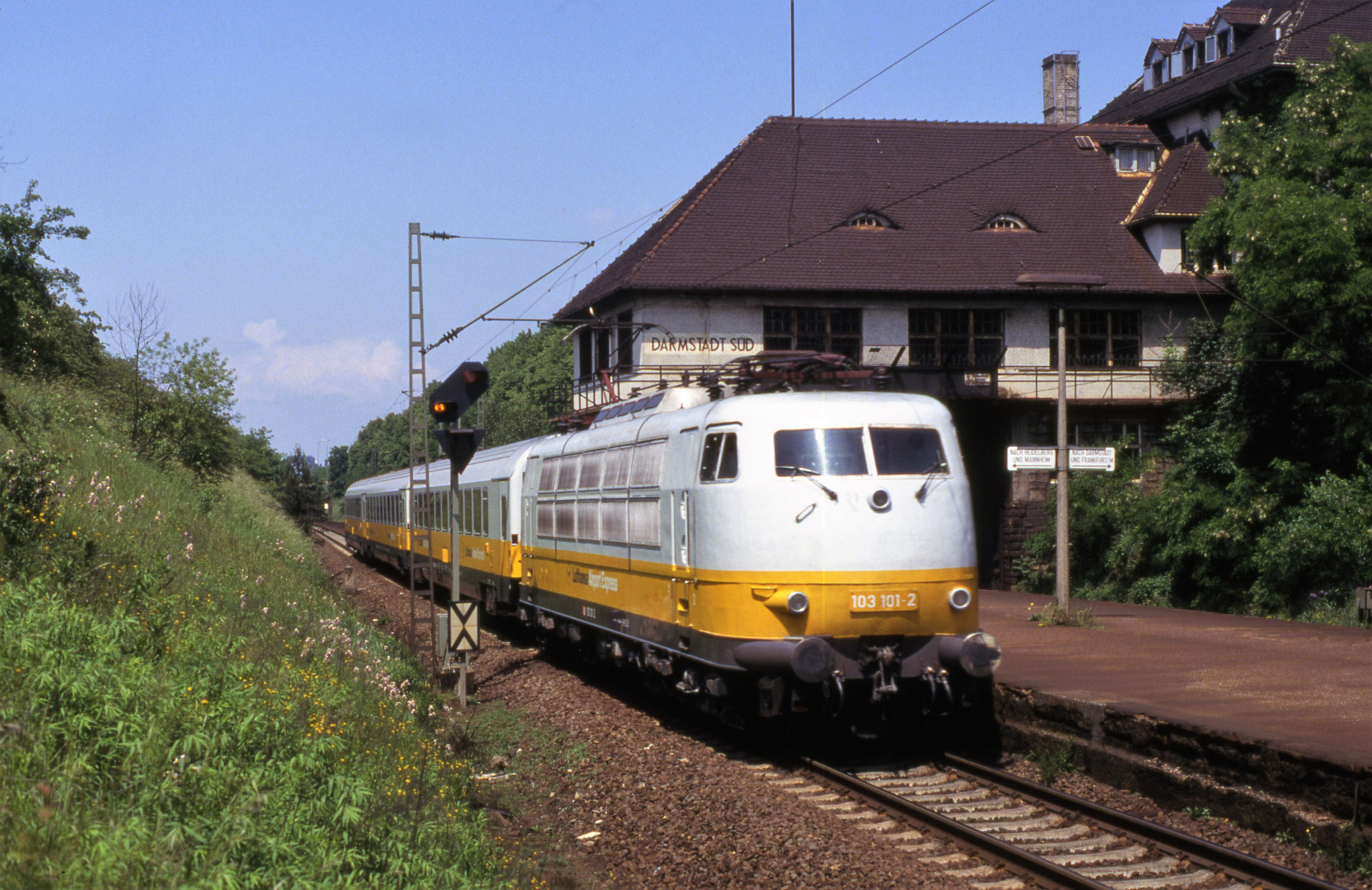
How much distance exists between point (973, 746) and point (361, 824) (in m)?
7.01

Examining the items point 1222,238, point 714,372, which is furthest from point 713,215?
point 714,372

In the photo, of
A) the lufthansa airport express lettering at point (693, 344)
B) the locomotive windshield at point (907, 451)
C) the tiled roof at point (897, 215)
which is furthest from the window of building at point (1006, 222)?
the locomotive windshield at point (907, 451)

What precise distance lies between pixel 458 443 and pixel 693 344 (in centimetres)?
1860

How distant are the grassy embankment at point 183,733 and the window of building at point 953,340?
70.5ft

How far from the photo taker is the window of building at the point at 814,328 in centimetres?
3281

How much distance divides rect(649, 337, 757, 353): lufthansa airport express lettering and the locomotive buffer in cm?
1771

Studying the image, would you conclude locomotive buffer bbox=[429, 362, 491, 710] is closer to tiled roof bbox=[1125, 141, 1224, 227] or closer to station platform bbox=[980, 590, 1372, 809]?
station platform bbox=[980, 590, 1372, 809]

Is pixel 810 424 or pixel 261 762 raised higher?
pixel 810 424

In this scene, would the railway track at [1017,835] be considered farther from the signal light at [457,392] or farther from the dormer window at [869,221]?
the dormer window at [869,221]

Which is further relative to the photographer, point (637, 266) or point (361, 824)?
point (637, 266)

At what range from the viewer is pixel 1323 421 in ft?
86.4

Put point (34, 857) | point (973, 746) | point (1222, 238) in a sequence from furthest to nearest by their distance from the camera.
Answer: point (1222, 238), point (973, 746), point (34, 857)

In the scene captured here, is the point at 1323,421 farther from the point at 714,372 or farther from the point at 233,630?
the point at 233,630

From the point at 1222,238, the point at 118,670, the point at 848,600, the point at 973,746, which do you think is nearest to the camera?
the point at 118,670
